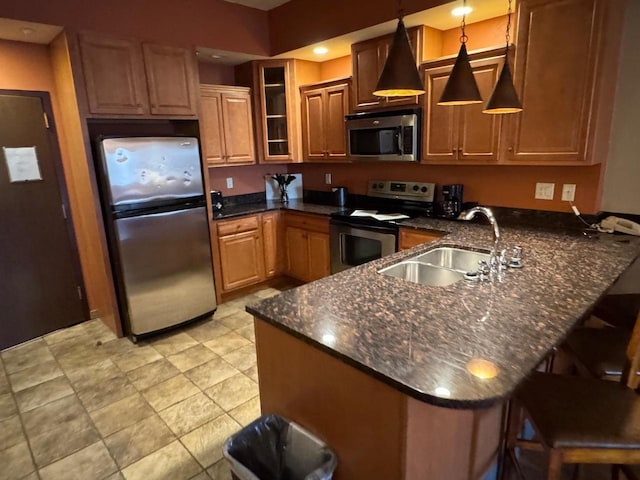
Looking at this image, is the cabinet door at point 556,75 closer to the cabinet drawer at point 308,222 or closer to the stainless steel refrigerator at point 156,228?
the cabinet drawer at point 308,222

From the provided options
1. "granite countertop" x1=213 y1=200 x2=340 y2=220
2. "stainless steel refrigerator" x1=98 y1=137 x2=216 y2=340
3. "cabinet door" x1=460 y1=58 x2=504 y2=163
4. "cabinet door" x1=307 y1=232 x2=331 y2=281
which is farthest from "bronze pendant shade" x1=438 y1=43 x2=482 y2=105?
"stainless steel refrigerator" x1=98 y1=137 x2=216 y2=340

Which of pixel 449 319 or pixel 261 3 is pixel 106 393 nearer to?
pixel 449 319

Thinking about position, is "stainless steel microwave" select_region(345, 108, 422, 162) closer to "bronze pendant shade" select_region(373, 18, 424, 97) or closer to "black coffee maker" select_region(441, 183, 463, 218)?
"black coffee maker" select_region(441, 183, 463, 218)

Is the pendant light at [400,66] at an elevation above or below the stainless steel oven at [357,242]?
above

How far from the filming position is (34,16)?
2584 mm

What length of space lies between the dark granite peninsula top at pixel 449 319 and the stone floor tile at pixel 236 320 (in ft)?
6.01

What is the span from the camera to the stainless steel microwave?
3164 millimetres

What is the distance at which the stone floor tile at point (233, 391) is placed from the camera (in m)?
2.41

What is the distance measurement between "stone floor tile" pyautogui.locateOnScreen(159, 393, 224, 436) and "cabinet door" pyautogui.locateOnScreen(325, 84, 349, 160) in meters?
2.50

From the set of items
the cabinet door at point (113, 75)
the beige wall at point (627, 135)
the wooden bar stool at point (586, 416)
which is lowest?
the wooden bar stool at point (586, 416)

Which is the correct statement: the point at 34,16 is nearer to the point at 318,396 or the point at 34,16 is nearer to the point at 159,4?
the point at 159,4

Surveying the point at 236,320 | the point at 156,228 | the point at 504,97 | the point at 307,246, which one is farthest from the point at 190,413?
the point at 504,97

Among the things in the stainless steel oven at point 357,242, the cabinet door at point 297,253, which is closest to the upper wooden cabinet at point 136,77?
the cabinet door at point 297,253

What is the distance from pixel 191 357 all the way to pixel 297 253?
1600mm
